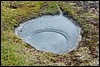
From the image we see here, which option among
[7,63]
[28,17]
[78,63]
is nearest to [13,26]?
[28,17]

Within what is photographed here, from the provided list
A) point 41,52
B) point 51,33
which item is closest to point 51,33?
point 51,33

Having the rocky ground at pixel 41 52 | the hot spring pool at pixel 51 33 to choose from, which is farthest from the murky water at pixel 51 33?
the rocky ground at pixel 41 52

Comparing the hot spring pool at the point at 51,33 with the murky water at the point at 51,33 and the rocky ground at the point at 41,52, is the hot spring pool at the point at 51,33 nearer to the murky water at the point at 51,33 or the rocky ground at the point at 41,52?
the murky water at the point at 51,33

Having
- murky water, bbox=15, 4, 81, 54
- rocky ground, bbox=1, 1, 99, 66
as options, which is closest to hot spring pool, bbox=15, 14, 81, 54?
murky water, bbox=15, 4, 81, 54

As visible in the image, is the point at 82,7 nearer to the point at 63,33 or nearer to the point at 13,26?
the point at 63,33

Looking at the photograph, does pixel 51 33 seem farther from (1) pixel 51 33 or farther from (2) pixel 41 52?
(2) pixel 41 52

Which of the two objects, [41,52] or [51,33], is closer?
[41,52]

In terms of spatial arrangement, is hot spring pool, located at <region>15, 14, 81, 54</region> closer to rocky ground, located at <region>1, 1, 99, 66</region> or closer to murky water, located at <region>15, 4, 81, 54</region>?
murky water, located at <region>15, 4, 81, 54</region>
